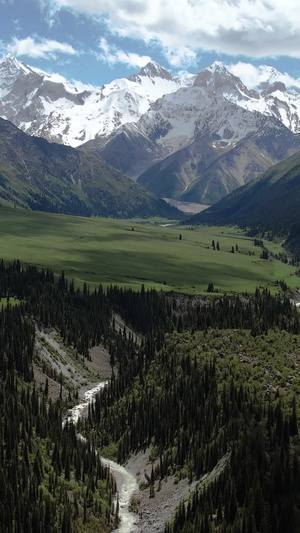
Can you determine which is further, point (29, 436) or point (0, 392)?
point (0, 392)

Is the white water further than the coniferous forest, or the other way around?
the white water

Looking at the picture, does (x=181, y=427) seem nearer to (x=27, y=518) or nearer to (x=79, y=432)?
(x=79, y=432)

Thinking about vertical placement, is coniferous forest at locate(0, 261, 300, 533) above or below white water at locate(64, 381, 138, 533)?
above

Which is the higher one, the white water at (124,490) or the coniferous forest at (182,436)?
the coniferous forest at (182,436)

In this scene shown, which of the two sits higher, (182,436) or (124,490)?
(182,436)

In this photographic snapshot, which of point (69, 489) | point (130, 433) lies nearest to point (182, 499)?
point (69, 489)

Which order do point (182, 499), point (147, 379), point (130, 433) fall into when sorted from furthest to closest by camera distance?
point (147, 379), point (130, 433), point (182, 499)

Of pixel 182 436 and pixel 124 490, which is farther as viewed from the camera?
pixel 182 436

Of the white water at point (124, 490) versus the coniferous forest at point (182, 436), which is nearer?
the coniferous forest at point (182, 436)
